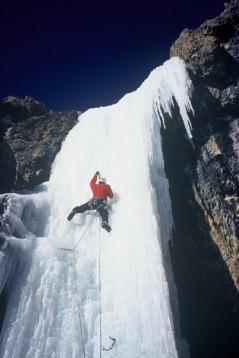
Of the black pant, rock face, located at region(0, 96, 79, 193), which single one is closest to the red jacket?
the black pant

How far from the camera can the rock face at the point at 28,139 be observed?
9.02 m

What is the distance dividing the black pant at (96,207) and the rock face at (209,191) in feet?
9.35

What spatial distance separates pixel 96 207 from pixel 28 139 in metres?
5.25

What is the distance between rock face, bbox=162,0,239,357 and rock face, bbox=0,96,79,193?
14.2 feet

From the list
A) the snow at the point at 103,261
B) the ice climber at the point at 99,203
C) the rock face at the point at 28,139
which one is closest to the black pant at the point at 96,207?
the ice climber at the point at 99,203

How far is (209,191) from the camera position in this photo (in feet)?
28.8

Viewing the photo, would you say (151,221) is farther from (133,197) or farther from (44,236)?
(44,236)

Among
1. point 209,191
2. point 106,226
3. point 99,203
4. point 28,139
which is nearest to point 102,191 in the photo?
point 99,203

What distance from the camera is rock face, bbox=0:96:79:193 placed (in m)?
9.02

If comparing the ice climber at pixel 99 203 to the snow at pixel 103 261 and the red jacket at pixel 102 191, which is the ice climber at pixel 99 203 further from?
the snow at pixel 103 261

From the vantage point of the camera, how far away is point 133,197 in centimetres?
744

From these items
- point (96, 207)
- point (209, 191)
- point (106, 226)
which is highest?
point (209, 191)

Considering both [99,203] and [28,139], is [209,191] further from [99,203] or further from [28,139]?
[28,139]

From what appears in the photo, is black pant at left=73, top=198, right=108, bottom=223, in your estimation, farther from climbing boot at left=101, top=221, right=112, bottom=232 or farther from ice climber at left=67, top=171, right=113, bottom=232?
climbing boot at left=101, top=221, right=112, bottom=232
